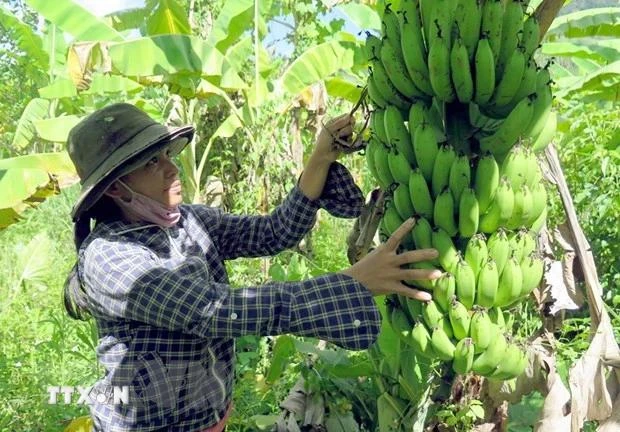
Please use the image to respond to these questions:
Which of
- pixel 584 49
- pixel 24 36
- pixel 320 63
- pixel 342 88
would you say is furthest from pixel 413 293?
pixel 24 36

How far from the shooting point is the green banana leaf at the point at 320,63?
438 cm

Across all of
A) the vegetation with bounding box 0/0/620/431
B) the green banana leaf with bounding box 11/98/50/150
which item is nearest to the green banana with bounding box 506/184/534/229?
the vegetation with bounding box 0/0/620/431

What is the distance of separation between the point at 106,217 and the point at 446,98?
0.84m

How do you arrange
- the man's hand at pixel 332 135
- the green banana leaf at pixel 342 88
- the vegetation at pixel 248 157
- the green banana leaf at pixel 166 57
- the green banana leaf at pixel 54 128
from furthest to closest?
the green banana leaf at pixel 342 88 → the green banana leaf at pixel 54 128 → the green banana leaf at pixel 166 57 → the vegetation at pixel 248 157 → the man's hand at pixel 332 135

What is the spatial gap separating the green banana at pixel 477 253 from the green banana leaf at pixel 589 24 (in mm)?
3632

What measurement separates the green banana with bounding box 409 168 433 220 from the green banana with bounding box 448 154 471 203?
5cm

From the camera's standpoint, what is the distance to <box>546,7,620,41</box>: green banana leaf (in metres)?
4.60

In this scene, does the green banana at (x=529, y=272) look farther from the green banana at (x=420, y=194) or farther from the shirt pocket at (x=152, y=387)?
the shirt pocket at (x=152, y=387)

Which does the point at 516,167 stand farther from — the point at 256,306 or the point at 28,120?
the point at 28,120

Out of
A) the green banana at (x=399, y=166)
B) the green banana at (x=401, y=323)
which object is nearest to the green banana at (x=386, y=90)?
the green banana at (x=399, y=166)

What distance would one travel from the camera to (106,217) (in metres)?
1.66

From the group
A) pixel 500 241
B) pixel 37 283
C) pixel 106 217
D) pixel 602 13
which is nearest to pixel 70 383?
pixel 37 283

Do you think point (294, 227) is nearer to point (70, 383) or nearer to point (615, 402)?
point (615, 402)

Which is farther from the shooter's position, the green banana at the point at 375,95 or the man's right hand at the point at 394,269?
the green banana at the point at 375,95
